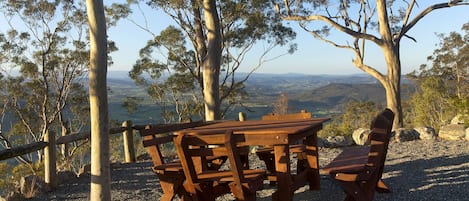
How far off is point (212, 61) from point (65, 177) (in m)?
3.57

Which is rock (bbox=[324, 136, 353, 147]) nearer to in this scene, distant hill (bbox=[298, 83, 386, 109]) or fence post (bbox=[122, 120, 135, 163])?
fence post (bbox=[122, 120, 135, 163])

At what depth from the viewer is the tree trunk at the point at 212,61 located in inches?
333

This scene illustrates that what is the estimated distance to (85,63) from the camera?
1992 centimetres

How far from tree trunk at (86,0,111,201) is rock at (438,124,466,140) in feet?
24.7

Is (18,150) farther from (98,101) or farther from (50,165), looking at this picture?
(98,101)

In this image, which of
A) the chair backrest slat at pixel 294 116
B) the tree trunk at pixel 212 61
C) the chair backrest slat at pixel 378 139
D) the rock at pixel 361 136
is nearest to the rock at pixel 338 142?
the rock at pixel 361 136

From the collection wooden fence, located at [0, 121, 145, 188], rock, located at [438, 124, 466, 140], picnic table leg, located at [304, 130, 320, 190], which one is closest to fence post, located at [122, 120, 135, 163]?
wooden fence, located at [0, 121, 145, 188]

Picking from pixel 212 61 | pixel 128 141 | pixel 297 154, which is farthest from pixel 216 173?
pixel 212 61

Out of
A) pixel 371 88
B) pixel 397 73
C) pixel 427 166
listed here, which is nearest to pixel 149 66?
pixel 397 73

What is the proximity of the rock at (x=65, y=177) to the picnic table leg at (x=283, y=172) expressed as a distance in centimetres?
409

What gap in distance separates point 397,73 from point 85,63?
13981 mm

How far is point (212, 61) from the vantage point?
27.9 feet

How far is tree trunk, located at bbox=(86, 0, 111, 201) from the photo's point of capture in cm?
278

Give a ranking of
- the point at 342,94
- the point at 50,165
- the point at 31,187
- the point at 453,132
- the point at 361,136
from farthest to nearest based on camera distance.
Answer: the point at 342,94 < the point at 361,136 < the point at 453,132 < the point at 50,165 < the point at 31,187
